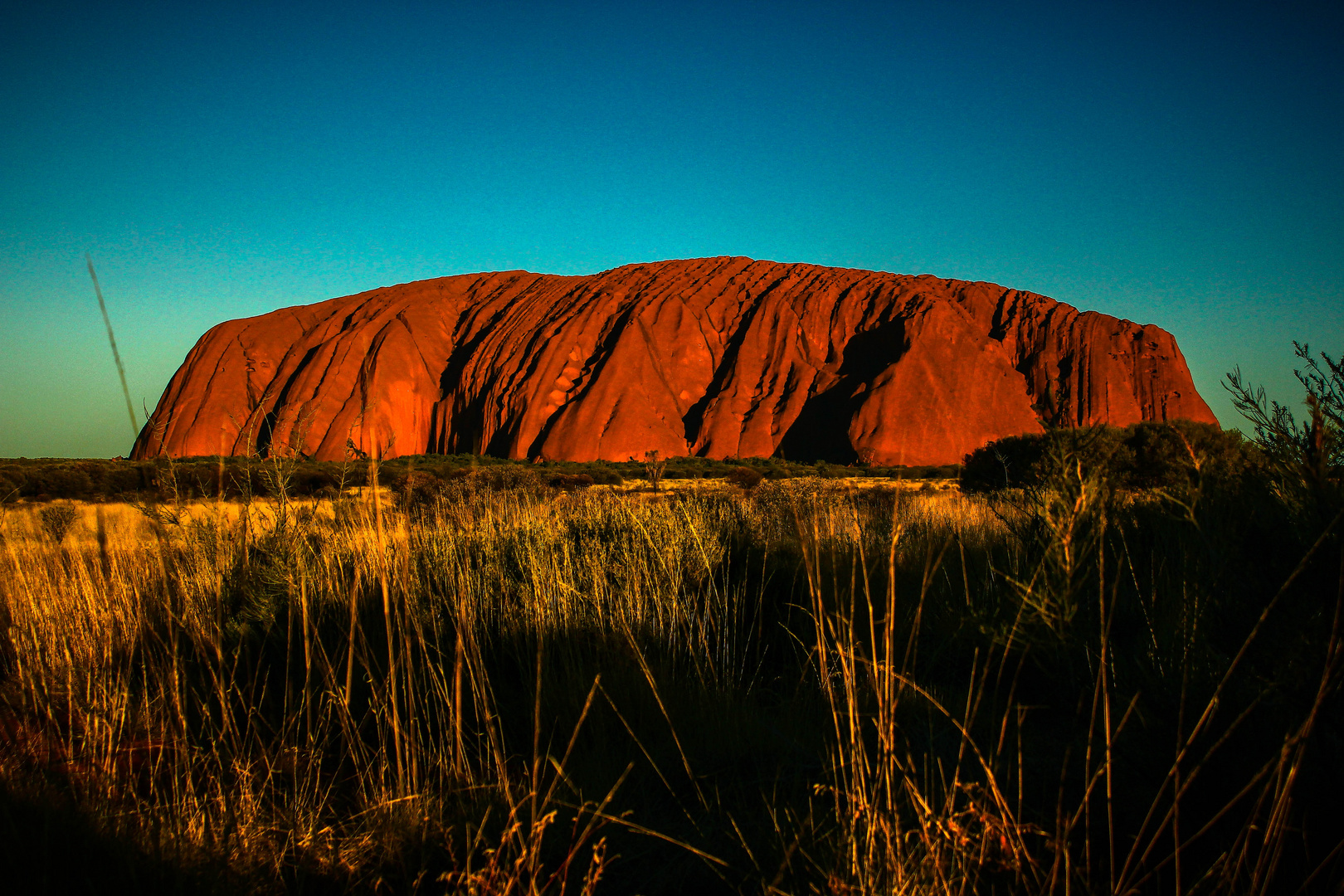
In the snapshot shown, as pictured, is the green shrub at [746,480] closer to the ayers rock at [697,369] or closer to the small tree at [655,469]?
the small tree at [655,469]

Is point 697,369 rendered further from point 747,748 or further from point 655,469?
point 747,748

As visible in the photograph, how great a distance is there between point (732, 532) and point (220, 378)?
62.5 metres

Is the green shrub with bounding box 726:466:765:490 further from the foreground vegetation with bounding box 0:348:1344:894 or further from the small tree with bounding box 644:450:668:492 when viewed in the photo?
the foreground vegetation with bounding box 0:348:1344:894

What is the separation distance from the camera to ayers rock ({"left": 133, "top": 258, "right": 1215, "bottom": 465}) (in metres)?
49.1

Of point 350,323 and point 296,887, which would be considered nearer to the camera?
point 296,887

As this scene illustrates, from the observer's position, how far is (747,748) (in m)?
2.38

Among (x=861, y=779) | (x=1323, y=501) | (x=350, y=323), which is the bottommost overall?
(x=861, y=779)

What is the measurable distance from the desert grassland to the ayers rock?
42369 millimetres

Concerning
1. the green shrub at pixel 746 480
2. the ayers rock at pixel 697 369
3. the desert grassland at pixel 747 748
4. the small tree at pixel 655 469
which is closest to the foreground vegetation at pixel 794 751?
the desert grassland at pixel 747 748

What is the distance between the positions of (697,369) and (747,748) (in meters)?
53.4

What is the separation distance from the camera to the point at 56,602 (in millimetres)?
3967

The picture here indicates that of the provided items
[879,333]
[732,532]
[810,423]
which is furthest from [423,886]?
[879,333]

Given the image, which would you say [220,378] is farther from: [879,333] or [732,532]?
[732,532]

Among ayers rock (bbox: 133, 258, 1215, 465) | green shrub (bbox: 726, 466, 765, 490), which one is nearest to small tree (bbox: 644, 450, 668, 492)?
green shrub (bbox: 726, 466, 765, 490)
